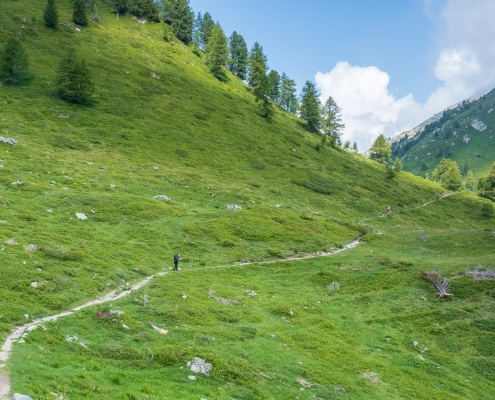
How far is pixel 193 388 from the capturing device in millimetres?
14219

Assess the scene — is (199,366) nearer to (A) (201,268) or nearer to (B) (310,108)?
(A) (201,268)

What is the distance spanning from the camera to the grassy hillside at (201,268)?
16.1 meters

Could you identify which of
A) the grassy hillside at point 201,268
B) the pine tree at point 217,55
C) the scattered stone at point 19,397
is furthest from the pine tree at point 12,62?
the scattered stone at point 19,397

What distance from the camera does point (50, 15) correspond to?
306ft

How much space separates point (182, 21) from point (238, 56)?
26.9 m

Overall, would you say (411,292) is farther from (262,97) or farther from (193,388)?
(262,97)

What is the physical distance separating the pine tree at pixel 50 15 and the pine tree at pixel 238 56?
222 ft

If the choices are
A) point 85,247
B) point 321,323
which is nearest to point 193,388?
point 321,323

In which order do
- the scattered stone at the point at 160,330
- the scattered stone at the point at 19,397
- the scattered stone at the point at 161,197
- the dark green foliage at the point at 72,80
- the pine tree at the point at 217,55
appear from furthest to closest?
1. the pine tree at the point at 217,55
2. the dark green foliage at the point at 72,80
3. the scattered stone at the point at 161,197
4. the scattered stone at the point at 160,330
5. the scattered stone at the point at 19,397

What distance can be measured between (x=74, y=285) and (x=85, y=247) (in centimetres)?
730

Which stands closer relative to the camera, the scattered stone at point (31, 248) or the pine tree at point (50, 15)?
the scattered stone at point (31, 248)

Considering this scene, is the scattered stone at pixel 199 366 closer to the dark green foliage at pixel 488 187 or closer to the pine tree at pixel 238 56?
the pine tree at pixel 238 56

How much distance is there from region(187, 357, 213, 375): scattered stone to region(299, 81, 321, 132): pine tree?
12138 cm

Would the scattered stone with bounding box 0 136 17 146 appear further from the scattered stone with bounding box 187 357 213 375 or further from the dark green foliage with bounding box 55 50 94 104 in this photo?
the scattered stone with bounding box 187 357 213 375
